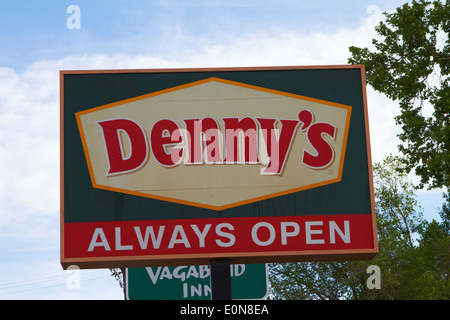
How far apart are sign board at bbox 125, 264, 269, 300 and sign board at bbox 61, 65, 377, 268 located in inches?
139

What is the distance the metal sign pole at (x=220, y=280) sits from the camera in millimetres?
8750

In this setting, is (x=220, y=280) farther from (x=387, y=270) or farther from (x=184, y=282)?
(x=387, y=270)

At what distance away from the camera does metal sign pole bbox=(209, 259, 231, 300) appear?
8.75 meters

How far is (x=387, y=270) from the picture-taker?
41562 mm

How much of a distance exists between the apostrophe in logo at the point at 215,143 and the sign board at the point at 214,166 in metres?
0.01

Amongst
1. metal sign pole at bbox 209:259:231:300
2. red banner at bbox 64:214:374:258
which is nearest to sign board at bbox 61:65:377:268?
red banner at bbox 64:214:374:258

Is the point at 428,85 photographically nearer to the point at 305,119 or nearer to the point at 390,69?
the point at 390,69

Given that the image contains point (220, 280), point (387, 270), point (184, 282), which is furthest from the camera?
point (387, 270)

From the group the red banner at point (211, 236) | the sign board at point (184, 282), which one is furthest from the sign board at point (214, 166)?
the sign board at point (184, 282)

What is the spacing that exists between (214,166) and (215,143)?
12.5 inches

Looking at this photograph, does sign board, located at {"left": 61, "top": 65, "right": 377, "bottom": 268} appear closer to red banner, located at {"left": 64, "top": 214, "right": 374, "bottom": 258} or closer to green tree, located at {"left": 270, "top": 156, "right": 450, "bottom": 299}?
red banner, located at {"left": 64, "top": 214, "right": 374, "bottom": 258}

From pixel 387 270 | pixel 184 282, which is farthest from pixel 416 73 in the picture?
pixel 387 270
